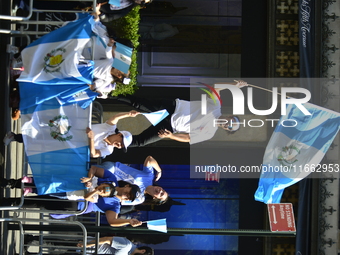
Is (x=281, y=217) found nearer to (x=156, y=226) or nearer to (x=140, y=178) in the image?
(x=156, y=226)

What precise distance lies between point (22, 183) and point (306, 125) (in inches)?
209

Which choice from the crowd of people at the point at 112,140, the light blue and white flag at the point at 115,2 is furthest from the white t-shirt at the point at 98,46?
the light blue and white flag at the point at 115,2

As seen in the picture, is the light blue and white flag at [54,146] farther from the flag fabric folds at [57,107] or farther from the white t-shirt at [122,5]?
the white t-shirt at [122,5]

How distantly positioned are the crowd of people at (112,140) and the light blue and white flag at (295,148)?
105 cm

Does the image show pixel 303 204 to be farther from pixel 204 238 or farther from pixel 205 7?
pixel 205 7

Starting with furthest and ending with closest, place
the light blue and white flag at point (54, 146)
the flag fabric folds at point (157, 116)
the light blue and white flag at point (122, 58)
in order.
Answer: the flag fabric folds at point (157, 116), the light blue and white flag at point (122, 58), the light blue and white flag at point (54, 146)

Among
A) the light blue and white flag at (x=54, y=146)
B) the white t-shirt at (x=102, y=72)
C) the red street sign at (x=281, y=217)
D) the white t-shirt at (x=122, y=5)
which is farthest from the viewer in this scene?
the white t-shirt at (x=122, y=5)

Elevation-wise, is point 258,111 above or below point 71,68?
below

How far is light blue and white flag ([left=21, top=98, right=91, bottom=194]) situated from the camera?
773 centimetres

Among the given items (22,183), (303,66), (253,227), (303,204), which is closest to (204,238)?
Result: (253,227)

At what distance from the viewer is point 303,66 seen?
10828 mm

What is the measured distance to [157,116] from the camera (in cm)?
875

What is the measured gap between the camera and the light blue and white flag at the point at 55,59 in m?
7.57

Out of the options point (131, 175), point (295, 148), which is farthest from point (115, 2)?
point (295, 148)
